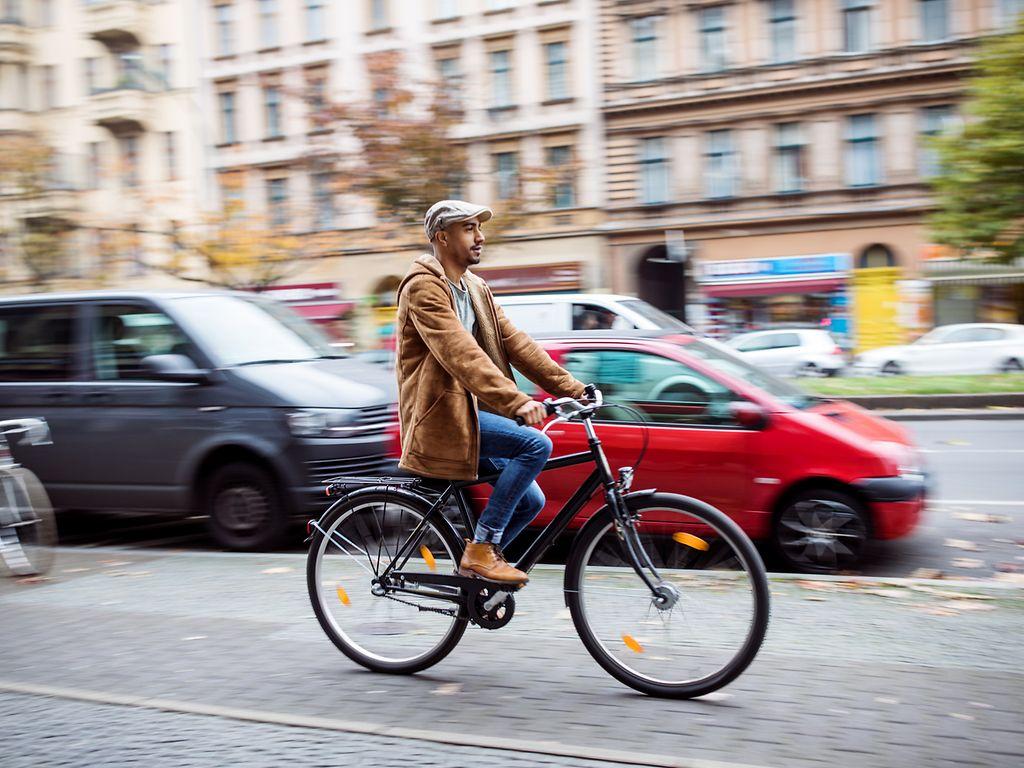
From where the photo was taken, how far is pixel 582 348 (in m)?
7.29

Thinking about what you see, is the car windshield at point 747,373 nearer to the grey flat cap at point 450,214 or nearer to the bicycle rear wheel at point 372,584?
the bicycle rear wheel at point 372,584

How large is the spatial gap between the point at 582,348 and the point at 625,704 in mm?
3560

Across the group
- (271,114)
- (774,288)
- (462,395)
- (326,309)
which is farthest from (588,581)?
(271,114)

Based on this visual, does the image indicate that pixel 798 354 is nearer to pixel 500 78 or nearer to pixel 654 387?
pixel 500 78

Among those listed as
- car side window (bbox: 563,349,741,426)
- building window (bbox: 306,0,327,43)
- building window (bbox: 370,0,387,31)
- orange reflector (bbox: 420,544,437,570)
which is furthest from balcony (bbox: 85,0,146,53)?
orange reflector (bbox: 420,544,437,570)

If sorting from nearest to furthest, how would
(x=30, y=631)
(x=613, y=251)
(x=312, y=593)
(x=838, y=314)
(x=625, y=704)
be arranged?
(x=625, y=704), (x=312, y=593), (x=30, y=631), (x=838, y=314), (x=613, y=251)

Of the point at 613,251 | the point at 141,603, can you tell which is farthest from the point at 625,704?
the point at 613,251

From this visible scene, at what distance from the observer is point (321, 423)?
24.9ft

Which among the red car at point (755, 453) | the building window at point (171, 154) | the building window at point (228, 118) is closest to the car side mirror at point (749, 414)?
the red car at point (755, 453)

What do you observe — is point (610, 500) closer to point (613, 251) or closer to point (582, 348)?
point (582, 348)

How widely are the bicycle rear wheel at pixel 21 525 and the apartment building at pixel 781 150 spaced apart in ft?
87.7

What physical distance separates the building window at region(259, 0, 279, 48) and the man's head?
38.2m

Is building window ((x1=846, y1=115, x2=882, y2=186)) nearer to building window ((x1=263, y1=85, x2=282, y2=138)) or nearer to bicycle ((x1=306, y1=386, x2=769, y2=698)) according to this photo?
building window ((x1=263, y1=85, x2=282, y2=138))

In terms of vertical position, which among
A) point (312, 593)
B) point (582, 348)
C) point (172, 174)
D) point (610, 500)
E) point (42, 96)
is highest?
point (42, 96)
